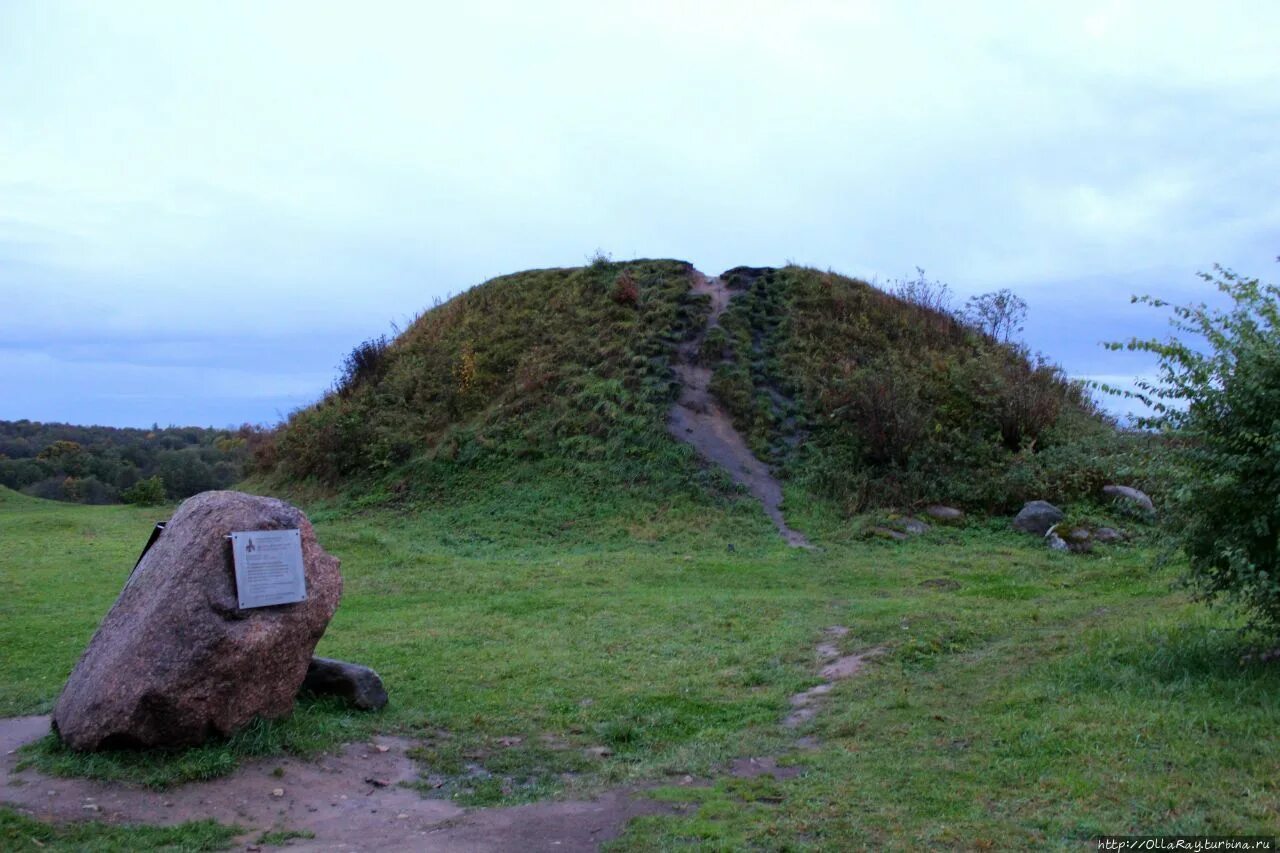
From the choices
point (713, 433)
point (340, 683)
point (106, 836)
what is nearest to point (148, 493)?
point (713, 433)

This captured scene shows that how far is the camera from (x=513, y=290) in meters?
28.7

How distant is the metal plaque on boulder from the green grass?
1587 millimetres

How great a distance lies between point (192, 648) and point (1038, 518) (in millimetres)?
14554

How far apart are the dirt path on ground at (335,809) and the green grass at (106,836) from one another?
0.13 metres

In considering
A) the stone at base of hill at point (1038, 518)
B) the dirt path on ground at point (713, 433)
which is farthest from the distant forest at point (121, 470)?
the stone at base of hill at point (1038, 518)

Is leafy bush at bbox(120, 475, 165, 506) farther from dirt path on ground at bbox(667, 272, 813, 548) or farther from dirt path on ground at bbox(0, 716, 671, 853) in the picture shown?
dirt path on ground at bbox(0, 716, 671, 853)

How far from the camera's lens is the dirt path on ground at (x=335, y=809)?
207 inches

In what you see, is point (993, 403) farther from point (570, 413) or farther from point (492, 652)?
point (492, 652)

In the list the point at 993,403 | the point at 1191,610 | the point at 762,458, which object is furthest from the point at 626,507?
the point at 1191,610

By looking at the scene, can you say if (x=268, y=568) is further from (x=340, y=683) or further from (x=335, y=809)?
(x=335, y=809)

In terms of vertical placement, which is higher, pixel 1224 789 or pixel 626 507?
pixel 626 507

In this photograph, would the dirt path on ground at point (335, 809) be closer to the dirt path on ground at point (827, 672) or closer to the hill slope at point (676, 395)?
the dirt path on ground at point (827, 672)

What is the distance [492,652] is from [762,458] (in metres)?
12.1

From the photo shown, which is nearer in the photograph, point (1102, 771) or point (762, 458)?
point (1102, 771)
